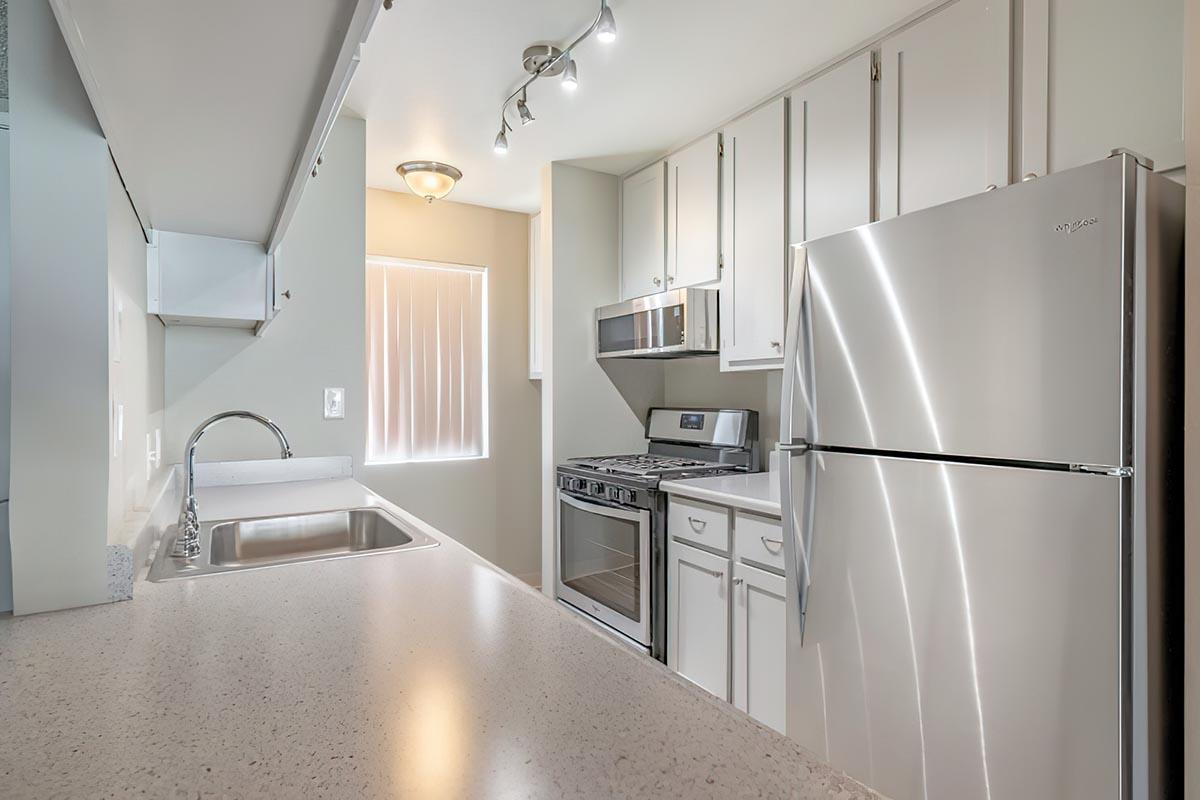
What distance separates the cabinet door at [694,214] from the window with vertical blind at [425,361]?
1533 mm

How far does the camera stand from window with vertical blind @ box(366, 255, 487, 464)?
3.70 m

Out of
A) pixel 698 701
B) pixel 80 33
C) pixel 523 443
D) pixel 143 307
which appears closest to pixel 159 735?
pixel 698 701

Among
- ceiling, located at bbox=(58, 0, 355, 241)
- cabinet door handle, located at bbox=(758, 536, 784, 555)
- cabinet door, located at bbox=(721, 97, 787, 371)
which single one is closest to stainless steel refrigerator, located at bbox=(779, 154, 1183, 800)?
cabinet door handle, located at bbox=(758, 536, 784, 555)

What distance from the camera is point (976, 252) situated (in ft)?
4.24

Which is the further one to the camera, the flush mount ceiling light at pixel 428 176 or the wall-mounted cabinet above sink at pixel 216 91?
the flush mount ceiling light at pixel 428 176

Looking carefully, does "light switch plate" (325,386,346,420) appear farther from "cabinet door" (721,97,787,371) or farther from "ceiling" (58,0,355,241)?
"cabinet door" (721,97,787,371)

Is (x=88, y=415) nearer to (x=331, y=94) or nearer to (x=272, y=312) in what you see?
(x=331, y=94)

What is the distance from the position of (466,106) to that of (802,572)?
2198 millimetres

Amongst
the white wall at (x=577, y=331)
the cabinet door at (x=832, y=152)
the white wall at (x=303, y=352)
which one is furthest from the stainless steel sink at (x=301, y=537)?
the cabinet door at (x=832, y=152)

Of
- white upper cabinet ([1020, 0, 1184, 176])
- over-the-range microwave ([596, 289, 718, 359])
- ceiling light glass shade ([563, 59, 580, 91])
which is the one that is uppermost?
ceiling light glass shade ([563, 59, 580, 91])

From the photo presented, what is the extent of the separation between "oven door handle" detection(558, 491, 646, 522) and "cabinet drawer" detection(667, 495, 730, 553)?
5.9 inches

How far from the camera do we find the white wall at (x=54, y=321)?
88cm

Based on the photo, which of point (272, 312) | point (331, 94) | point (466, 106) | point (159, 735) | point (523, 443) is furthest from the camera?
point (523, 443)

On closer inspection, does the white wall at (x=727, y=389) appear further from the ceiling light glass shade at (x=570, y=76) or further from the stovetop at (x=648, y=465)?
the ceiling light glass shade at (x=570, y=76)
